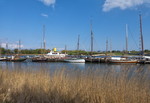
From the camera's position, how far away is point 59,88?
3.99 metres

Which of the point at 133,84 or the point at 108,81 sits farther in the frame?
the point at 108,81

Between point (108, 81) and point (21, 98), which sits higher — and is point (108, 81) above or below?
above

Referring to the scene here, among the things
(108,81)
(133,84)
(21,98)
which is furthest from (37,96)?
(133,84)

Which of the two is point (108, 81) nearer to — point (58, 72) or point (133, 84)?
point (133, 84)

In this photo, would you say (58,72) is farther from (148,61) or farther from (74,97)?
(148,61)

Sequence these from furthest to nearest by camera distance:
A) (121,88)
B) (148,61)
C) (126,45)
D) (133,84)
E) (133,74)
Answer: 1. (126,45)
2. (148,61)
3. (133,74)
4. (133,84)
5. (121,88)

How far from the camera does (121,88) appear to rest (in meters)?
3.26

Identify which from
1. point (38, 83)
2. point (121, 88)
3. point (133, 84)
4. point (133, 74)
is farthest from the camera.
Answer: point (38, 83)

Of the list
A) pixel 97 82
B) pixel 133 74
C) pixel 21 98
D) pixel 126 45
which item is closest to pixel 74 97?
pixel 97 82

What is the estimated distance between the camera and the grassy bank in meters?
3.13

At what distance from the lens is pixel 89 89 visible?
3.61 m

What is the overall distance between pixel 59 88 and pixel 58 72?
1.11 m

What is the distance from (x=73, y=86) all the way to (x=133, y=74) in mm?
1858

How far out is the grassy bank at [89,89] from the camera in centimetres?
313
